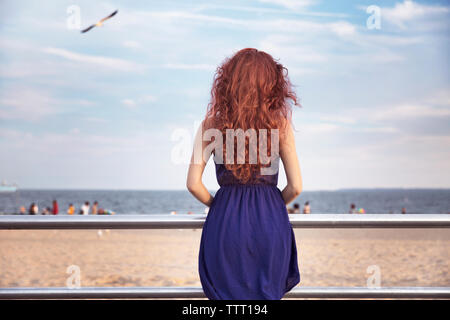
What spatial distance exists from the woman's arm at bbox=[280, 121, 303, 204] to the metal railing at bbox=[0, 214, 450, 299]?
167 millimetres

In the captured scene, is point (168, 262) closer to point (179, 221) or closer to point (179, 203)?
point (179, 221)

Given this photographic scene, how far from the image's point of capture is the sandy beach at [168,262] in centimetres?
930


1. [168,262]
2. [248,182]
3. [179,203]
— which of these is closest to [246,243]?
[248,182]

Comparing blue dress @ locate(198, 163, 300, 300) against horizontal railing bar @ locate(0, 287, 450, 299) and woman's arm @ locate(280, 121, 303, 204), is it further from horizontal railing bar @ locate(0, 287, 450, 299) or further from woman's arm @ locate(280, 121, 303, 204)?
horizontal railing bar @ locate(0, 287, 450, 299)

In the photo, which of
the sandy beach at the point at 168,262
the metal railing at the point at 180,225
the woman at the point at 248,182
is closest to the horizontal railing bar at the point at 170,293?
the metal railing at the point at 180,225

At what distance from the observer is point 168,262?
11852 mm

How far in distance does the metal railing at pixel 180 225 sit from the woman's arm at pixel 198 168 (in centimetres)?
17

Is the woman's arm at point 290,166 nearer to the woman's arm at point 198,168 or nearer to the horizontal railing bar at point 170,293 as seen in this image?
the woman's arm at point 198,168

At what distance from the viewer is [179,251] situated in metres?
14.4

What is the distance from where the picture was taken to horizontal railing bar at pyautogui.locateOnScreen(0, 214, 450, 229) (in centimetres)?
242

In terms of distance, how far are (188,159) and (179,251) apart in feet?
40.7
